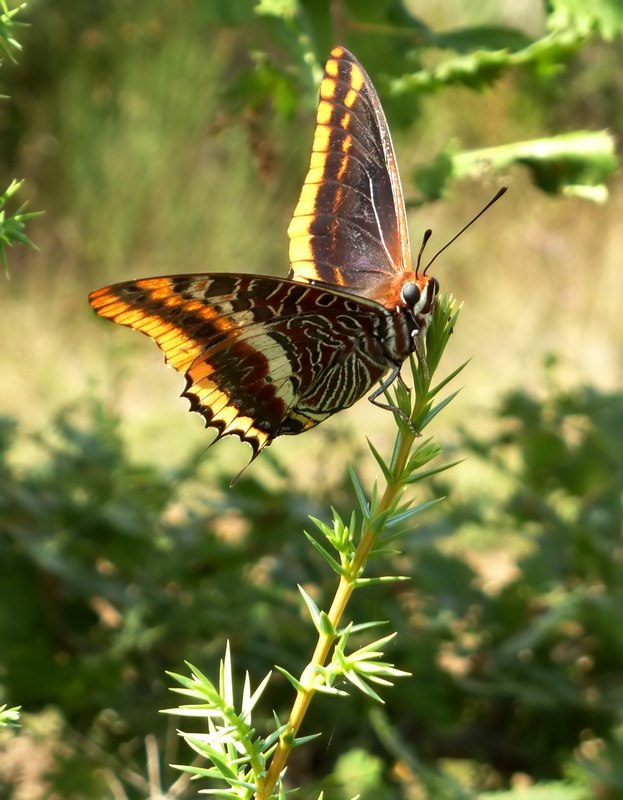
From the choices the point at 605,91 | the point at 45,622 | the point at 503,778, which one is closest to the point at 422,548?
the point at 503,778

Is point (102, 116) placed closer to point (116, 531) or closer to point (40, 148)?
point (40, 148)

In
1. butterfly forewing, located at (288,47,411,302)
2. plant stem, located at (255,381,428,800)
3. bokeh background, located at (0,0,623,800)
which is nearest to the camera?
plant stem, located at (255,381,428,800)

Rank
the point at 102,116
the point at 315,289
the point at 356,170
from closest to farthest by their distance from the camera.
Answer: the point at 315,289
the point at 356,170
the point at 102,116

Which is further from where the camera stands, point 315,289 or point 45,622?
point 45,622

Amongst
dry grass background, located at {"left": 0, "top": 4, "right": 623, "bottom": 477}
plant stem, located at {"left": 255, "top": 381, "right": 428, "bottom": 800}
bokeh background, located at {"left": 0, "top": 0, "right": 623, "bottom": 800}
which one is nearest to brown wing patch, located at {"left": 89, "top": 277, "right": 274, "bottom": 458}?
bokeh background, located at {"left": 0, "top": 0, "right": 623, "bottom": 800}

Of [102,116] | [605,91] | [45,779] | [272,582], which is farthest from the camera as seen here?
[605,91]

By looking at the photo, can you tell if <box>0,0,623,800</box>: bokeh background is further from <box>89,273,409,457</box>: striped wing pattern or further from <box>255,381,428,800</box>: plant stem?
<box>255,381,428,800</box>: plant stem

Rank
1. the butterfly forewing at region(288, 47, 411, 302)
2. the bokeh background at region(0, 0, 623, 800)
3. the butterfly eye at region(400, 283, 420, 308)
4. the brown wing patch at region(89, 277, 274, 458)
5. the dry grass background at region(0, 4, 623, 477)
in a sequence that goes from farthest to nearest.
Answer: the dry grass background at region(0, 4, 623, 477) < the bokeh background at region(0, 0, 623, 800) < the butterfly forewing at region(288, 47, 411, 302) < the butterfly eye at region(400, 283, 420, 308) < the brown wing patch at region(89, 277, 274, 458)

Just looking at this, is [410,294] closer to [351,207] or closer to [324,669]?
[351,207]
